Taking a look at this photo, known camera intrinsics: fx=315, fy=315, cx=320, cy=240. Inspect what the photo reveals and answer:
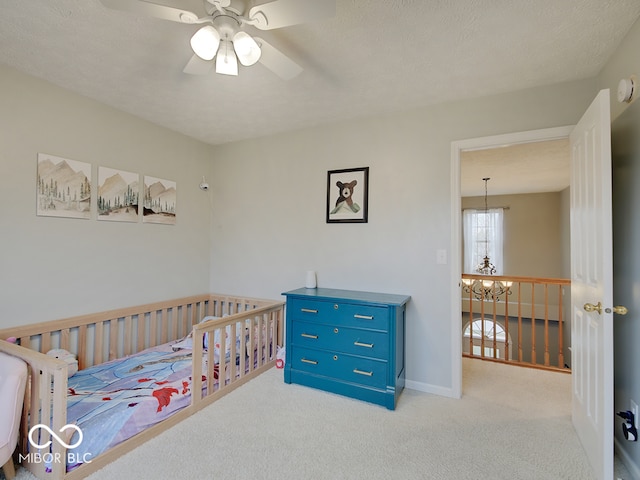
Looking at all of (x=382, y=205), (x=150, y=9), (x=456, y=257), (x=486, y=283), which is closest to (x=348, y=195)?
(x=382, y=205)

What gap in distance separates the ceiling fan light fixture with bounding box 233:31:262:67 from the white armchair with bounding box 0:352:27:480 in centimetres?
188

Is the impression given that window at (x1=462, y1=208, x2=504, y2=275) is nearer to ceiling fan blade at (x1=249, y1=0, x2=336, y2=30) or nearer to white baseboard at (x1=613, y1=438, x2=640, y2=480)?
white baseboard at (x1=613, y1=438, x2=640, y2=480)

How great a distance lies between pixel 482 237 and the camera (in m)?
7.06

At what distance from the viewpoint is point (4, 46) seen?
187 cm

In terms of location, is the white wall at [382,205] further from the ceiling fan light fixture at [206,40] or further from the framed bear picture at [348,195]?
the ceiling fan light fixture at [206,40]

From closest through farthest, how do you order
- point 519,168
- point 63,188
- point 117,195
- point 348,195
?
point 63,188
point 117,195
point 348,195
point 519,168

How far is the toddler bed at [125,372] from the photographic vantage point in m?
1.58

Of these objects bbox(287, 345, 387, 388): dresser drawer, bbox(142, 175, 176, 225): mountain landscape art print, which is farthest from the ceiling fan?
bbox(287, 345, 387, 388): dresser drawer

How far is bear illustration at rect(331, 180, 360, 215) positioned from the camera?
291cm

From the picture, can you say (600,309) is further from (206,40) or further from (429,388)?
(206,40)

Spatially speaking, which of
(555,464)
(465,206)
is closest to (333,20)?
(555,464)

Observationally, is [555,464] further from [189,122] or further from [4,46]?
[4,46]

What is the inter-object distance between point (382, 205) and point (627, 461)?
7.05 ft
